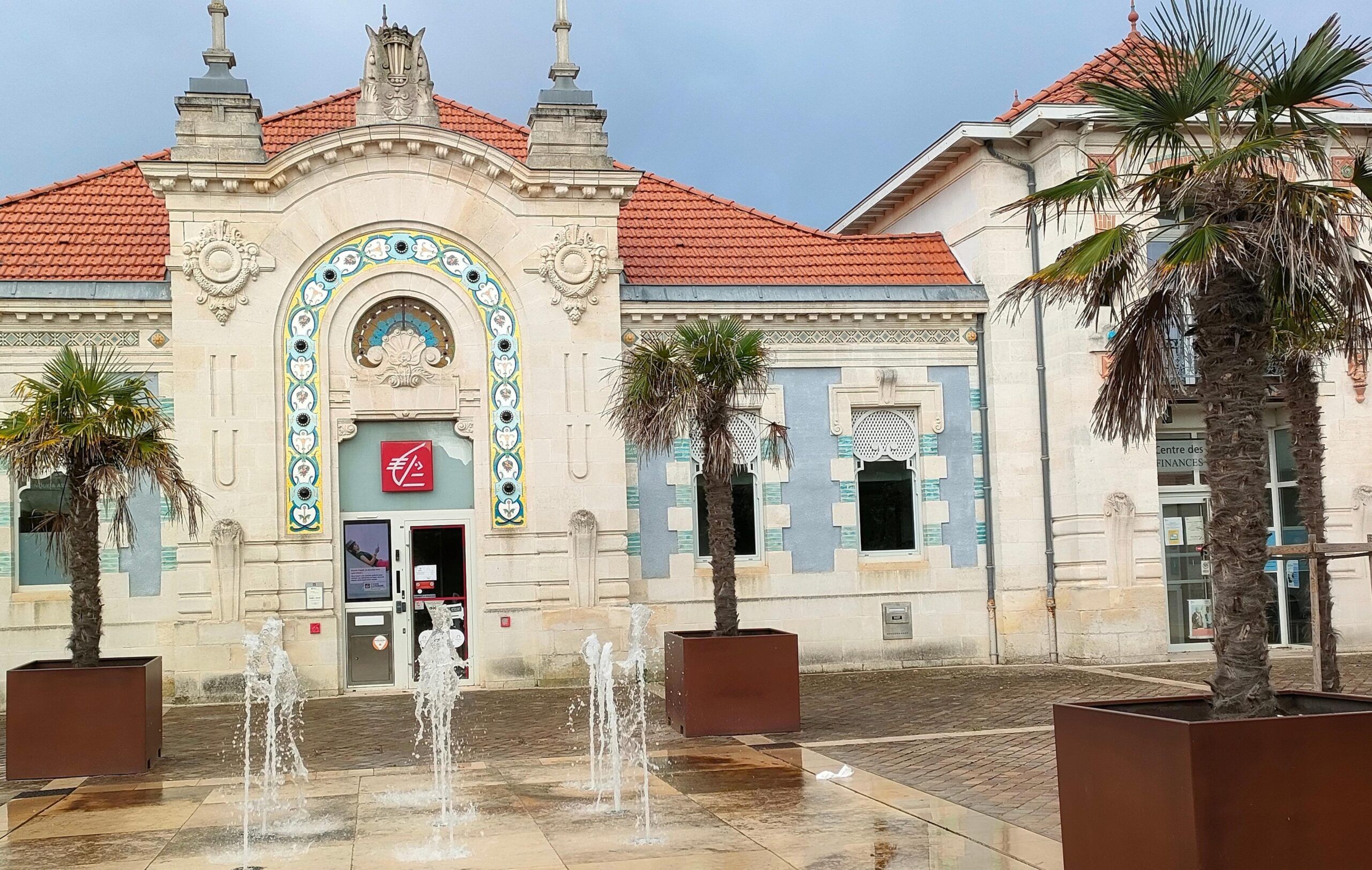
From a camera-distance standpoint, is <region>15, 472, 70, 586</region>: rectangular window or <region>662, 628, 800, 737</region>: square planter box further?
<region>15, 472, 70, 586</region>: rectangular window

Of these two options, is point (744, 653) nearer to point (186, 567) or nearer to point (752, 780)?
point (752, 780)

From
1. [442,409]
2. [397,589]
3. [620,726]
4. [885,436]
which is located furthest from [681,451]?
[620,726]

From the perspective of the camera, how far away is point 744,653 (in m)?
13.9

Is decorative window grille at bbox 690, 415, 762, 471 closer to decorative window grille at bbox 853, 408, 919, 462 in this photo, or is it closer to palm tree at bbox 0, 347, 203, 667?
decorative window grille at bbox 853, 408, 919, 462

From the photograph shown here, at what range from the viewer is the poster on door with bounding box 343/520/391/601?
18.8 metres

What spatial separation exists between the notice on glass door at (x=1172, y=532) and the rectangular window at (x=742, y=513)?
638 centimetres

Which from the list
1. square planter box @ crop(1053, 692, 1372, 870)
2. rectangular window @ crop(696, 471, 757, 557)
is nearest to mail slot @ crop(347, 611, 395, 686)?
rectangular window @ crop(696, 471, 757, 557)

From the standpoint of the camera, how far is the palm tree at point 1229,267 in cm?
730

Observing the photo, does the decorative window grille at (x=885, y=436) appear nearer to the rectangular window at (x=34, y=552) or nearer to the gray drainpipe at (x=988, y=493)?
the gray drainpipe at (x=988, y=493)

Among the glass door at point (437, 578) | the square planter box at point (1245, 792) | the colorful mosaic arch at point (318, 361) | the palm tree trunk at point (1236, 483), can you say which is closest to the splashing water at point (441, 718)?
the glass door at point (437, 578)

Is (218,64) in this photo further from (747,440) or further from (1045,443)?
(1045,443)

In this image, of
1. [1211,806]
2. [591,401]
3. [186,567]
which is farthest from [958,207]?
[1211,806]

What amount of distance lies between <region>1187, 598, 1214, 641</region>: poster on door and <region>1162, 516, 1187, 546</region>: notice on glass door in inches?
35.1

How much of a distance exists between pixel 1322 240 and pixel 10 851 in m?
8.95
